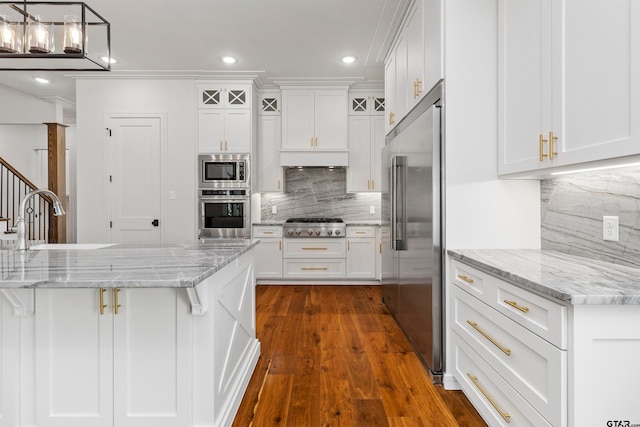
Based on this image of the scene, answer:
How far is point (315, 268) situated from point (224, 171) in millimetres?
1768

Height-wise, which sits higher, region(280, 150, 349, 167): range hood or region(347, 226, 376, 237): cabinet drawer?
region(280, 150, 349, 167): range hood

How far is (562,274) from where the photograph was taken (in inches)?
60.0

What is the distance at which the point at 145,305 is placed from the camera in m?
1.65

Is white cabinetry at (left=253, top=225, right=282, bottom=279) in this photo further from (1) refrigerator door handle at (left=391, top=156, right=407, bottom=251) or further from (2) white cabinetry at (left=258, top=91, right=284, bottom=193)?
(1) refrigerator door handle at (left=391, top=156, right=407, bottom=251)

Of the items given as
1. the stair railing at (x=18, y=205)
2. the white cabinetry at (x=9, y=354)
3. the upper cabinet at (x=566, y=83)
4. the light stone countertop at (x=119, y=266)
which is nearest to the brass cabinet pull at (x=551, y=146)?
the upper cabinet at (x=566, y=83)

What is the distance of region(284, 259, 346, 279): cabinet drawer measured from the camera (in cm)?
504

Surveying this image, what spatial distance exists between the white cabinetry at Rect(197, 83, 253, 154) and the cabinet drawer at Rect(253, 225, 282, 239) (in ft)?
3.42

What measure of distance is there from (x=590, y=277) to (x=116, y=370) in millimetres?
2025

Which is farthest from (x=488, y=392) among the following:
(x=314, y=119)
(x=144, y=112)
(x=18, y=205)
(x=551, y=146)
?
(x=18, y=205)

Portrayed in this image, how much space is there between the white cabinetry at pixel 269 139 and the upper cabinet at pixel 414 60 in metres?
1.85

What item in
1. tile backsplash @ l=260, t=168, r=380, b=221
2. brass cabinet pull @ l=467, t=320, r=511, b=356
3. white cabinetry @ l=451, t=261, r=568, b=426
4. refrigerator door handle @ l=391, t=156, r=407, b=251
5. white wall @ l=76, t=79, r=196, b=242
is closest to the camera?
white cabinetry @ l=451, t=261, r=568, b=426

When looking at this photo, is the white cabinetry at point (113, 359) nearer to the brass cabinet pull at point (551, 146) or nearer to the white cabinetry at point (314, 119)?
the brass cabinet pull at point (551, 146)

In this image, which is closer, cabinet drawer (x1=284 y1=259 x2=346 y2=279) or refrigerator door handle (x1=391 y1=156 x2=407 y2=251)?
refrigerator door handle (x1=391 y1=156 x2=407 y2=251)

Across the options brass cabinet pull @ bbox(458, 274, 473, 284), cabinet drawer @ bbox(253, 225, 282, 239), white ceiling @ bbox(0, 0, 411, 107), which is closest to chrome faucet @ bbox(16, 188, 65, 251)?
white ceiling @ bbox(0, 0, 411, 107)
